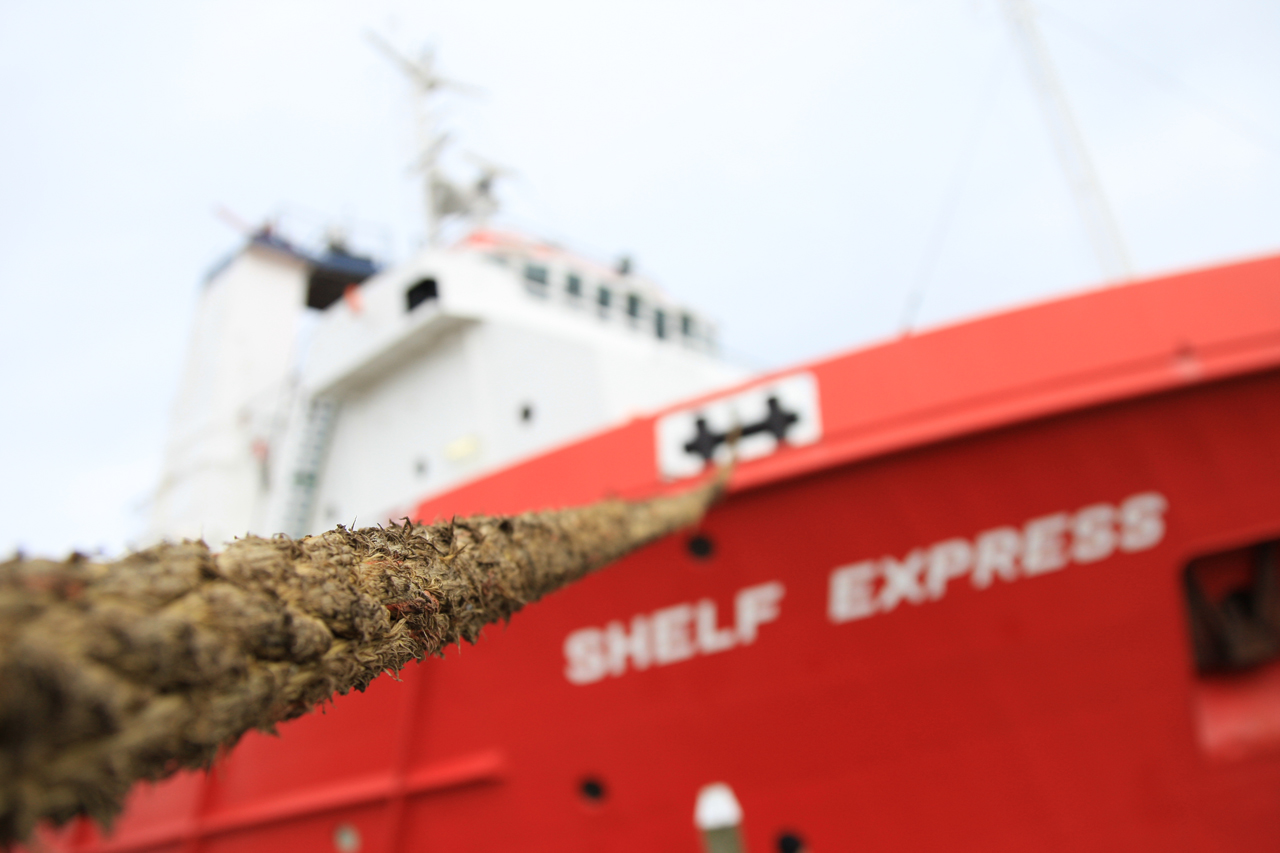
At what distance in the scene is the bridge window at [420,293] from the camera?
20.7ft

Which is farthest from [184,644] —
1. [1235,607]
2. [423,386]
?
[423,386]

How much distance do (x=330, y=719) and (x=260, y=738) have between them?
58cm

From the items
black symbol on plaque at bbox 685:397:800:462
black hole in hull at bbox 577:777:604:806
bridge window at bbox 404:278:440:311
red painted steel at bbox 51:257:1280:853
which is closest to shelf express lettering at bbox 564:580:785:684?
red painted steel at bbox 51:257:1280:853

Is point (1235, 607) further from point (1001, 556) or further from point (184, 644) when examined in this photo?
point (184, 644)

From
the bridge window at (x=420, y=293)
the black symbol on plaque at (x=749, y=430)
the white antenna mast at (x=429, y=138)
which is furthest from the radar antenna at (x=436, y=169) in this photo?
the black symbol on plaque at (x=749, y=430)

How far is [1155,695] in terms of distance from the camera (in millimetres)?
2762

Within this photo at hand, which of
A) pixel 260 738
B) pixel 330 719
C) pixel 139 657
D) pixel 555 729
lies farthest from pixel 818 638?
pixel 260 738

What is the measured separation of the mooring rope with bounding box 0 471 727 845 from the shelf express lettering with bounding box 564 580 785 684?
76.4 inches

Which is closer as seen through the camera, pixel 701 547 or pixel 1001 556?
pixel 1001 556

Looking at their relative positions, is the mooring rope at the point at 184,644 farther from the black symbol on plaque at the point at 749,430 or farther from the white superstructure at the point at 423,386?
the white superstructure at the point at 423,386

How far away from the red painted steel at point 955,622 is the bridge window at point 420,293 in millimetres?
3564

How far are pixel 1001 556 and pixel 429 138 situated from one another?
7824 mm

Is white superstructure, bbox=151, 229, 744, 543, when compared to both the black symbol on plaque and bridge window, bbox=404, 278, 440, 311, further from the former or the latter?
the black symbol on plaque

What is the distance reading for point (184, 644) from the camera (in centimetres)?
63
